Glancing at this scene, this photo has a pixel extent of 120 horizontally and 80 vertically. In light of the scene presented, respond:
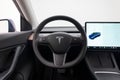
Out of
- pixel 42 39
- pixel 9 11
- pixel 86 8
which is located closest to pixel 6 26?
pixel 42 39

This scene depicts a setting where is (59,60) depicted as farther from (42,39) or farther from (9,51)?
(9,51)

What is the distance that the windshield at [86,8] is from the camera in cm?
248

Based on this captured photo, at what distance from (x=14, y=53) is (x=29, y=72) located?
0.81ft

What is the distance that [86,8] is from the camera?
8.16ft

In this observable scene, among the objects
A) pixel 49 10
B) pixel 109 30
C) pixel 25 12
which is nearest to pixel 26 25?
pixel 25 12

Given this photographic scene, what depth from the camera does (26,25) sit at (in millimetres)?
2129

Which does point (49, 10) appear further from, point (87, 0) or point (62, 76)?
A: point (62, 76)

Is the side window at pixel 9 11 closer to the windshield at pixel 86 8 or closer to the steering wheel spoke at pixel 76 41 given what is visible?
the windshield at pixel 86 8

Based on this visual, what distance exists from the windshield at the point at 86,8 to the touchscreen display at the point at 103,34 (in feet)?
2.80

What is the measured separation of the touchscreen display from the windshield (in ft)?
2.80

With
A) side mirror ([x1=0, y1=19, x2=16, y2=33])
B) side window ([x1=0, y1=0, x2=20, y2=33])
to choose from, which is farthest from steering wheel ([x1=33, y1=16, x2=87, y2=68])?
side window ([x1=0, y1=0, x2=20, y2=33])

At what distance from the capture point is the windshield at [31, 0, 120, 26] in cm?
248

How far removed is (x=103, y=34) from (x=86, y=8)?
914 millimetres

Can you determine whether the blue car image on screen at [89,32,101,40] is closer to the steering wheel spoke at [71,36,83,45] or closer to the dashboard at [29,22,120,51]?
the dashboard at [29,22,120,51]
